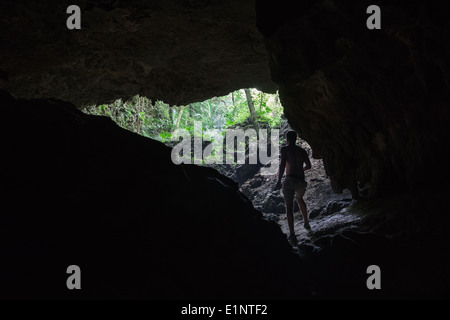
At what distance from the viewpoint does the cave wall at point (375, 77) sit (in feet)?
12.6

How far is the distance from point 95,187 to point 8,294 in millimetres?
1231

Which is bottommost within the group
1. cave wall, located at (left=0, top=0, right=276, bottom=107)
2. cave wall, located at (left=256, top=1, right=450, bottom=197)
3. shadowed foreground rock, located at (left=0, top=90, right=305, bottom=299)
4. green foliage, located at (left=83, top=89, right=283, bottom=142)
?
shadowed foreground rock, located at (left=0, top=90, right=305, bottom=299)

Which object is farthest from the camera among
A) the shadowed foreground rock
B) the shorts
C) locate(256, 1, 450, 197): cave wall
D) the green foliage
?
the green foliage

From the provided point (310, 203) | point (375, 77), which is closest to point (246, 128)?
point (310, 203)

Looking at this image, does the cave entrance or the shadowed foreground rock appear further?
the cave entrance

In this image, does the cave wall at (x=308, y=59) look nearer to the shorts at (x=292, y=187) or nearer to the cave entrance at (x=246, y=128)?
the shorts at (x=292, y=187)

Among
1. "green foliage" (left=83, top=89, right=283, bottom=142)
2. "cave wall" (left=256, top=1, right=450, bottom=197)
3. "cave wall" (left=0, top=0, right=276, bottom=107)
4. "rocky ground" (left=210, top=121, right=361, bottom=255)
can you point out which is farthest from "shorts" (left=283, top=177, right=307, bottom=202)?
"green foliage" (left=83, top=89, right=283, bottom=142)

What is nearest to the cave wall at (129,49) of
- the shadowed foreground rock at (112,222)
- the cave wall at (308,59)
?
the cave wall at (308,59)

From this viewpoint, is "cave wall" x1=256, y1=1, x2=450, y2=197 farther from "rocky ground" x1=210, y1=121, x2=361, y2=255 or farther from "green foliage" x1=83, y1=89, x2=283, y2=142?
"green foliage" x1=83, y1=89, x2=283, y2=142

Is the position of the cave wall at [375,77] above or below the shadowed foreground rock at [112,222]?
above

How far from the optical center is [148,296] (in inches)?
121

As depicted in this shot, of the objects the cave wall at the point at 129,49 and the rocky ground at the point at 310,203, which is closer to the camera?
the cave wall at the point at 129,49

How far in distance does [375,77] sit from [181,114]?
10.0 meters

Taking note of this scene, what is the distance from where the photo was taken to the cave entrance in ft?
22.7
